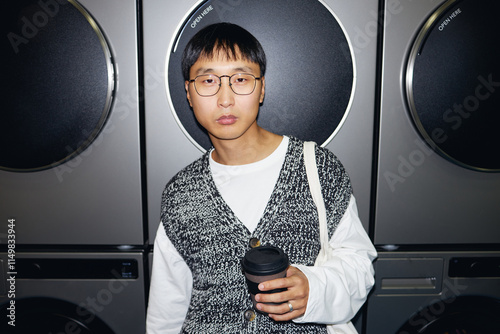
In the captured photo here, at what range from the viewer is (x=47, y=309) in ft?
3.20

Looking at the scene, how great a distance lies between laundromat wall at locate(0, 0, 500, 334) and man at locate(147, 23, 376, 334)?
0.13 m

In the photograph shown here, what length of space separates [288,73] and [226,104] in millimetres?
265

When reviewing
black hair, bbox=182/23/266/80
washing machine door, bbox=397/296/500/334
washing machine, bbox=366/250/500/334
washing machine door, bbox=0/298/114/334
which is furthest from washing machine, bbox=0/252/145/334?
washing machine door, bbox=397/296/500/334

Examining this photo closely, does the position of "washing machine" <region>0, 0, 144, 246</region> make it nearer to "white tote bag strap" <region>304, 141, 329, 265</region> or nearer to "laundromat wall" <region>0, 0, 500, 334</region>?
"laundromat wall" <region>0, 0, 500, 334</region>

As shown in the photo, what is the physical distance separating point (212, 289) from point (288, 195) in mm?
286

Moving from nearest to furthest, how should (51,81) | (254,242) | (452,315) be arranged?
1. (254,242)
2. (51,81)
3. (452,315)

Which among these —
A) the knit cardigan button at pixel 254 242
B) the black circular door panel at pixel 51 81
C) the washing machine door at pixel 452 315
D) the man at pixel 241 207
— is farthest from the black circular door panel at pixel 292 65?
the washing machine door at pixel 452 315

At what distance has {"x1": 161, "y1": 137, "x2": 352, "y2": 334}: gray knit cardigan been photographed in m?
0.76

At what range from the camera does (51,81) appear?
2.91 feet

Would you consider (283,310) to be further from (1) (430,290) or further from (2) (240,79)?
(1) (430,290)

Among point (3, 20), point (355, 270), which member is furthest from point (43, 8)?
point (355, 270)

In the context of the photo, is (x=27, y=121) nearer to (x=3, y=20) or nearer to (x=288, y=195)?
(x=3, y=20)

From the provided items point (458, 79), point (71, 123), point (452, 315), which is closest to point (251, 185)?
point (71, 123)

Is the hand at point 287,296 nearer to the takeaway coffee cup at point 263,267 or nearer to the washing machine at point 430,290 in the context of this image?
the takeaway coffee cup at point 263,267
